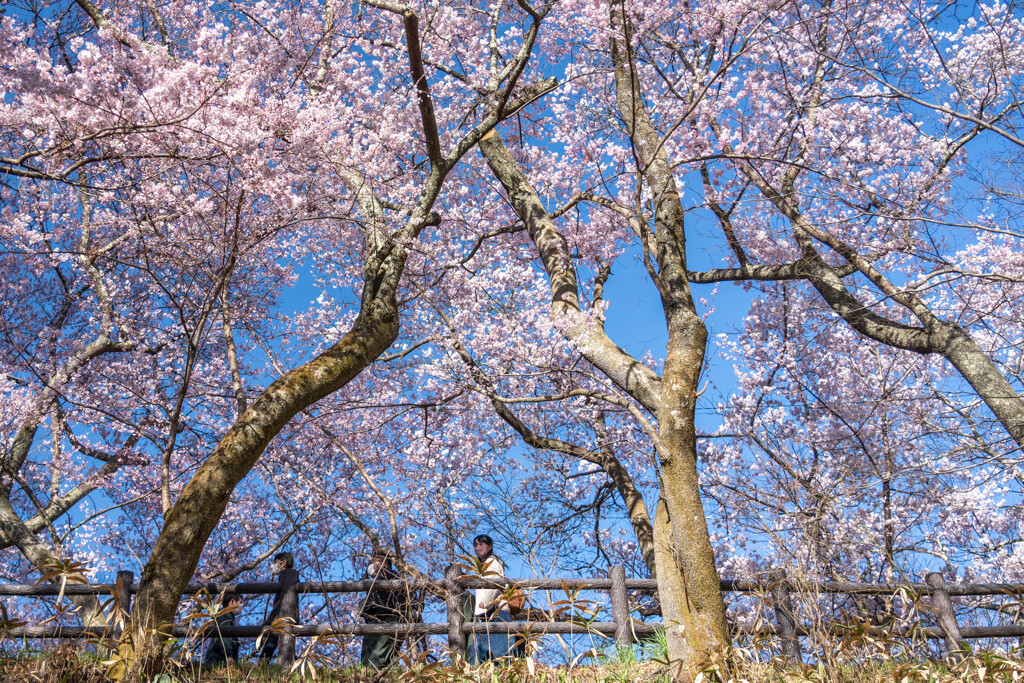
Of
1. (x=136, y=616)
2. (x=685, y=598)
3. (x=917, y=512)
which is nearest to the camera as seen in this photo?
(x=136, y=616)

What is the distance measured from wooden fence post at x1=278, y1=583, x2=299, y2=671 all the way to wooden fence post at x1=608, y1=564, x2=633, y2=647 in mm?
2921

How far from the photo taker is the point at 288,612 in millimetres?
5930

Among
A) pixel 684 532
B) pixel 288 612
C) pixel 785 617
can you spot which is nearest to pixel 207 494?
pixel 288 612

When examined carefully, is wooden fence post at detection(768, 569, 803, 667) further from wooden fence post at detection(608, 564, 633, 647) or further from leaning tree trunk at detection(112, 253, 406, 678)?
leaning tree trunk at detection(112, 253, 406, 678)

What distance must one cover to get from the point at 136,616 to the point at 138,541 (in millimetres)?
8023

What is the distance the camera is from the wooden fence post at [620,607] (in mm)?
5969

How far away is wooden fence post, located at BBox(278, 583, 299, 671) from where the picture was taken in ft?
18.8

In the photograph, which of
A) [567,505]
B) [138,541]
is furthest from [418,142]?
[138,541]

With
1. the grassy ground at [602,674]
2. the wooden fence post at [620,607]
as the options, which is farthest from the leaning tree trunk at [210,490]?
the wooden fence post at [620,607]

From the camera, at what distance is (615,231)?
843 cm

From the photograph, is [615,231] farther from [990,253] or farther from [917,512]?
[917,512]

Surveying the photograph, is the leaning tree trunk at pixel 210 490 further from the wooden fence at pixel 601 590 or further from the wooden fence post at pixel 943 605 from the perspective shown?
the wooden fence post at pixel 943 605

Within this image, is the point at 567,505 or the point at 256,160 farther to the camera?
the point at 567,505

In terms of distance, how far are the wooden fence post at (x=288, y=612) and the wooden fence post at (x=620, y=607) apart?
2921mm
